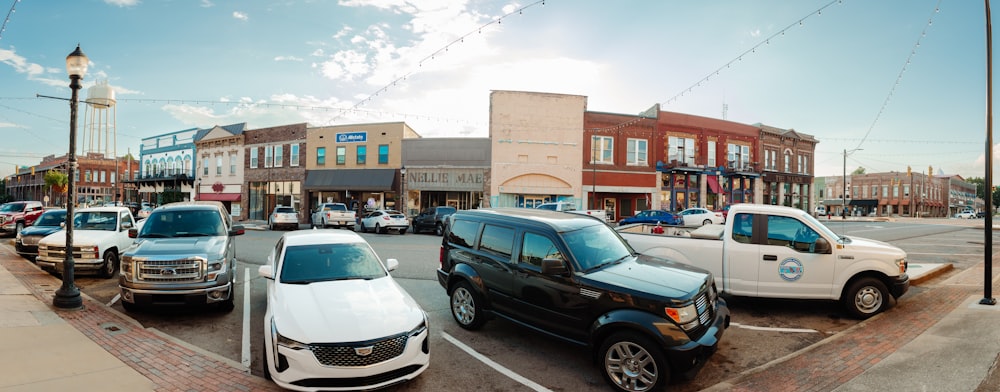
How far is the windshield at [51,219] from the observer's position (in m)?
13.9

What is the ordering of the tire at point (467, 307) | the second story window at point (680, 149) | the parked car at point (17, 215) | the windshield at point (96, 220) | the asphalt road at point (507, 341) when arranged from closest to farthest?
the asphalt road at point (507, 341) → the tire at point (467, 307) → the windshield at point (96, 220) → the parked car at point (17, 215) → the second story window at point (680, 149)

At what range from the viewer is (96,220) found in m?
10.9

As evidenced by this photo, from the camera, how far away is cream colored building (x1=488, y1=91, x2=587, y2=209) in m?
33.0

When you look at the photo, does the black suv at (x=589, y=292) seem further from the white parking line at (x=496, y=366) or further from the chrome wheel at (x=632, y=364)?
the white parking line at (x=496, y=366)

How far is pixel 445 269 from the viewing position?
7.23 metres

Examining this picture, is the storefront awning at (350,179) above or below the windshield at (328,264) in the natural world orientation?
above

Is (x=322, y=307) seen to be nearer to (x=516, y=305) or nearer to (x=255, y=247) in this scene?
(x=516, y=305)

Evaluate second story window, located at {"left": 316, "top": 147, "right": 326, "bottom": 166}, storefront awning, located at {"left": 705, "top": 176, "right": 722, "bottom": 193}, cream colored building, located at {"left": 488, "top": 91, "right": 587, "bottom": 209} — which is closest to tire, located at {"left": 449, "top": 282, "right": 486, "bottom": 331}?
cream colored building, located at {"left": 488, "top": 91, "right": 587, "bottom": 209}

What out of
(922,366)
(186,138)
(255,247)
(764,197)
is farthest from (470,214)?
(186,138)

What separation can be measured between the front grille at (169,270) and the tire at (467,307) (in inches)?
153

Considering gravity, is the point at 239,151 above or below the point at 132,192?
above

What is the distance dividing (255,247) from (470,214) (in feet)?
42.5

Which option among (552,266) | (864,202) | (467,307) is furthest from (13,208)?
(864,202)

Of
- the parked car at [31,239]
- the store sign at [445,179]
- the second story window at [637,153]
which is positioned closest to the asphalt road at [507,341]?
the parked car at [31,239]
